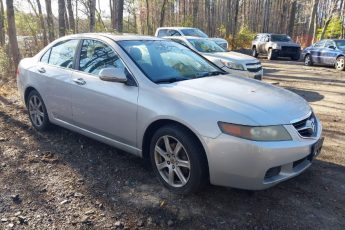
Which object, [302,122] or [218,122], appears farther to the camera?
[302,122]

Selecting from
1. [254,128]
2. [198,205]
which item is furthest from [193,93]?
[198,205]

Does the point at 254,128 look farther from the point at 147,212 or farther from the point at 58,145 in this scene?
the point at 58,145

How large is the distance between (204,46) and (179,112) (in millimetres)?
7916

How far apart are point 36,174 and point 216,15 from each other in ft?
117

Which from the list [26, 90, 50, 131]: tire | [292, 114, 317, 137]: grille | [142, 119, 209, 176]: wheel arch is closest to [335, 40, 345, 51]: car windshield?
[292, 114, 317, 137]: grille

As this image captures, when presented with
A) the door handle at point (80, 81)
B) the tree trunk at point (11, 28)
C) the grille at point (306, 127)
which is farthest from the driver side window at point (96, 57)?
the tree trunk at point (11, 28)

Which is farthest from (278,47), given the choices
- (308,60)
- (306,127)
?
(306,127)

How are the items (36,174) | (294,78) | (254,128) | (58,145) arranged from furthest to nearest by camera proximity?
1. (294,78)
2. (58,145)
3. (36,174)
4. (254,128)

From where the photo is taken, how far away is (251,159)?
308 cm

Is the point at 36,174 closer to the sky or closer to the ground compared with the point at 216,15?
closer to the ground

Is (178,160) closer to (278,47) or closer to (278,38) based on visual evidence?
(278,47)

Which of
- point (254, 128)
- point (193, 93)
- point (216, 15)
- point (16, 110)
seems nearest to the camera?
point (254, 128)

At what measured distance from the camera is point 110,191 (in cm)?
375

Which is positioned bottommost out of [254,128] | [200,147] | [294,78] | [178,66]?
[294,78]
